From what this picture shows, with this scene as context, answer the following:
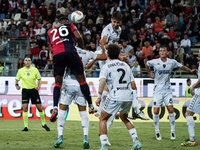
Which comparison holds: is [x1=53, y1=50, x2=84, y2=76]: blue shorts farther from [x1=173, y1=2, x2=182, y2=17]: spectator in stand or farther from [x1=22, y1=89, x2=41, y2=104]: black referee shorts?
[x1=173, y1=2, x2=182, y2=17]: spectator in stand

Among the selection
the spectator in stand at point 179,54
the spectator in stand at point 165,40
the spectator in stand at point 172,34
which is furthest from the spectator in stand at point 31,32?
the spectator in stand at point 179,54

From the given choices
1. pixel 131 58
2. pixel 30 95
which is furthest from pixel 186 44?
pixel 30 95

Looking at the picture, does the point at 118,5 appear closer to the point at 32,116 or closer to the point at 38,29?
the point at 38,29

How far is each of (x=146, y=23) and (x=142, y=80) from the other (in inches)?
205

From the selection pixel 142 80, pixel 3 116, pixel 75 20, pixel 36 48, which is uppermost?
pixel 75 20

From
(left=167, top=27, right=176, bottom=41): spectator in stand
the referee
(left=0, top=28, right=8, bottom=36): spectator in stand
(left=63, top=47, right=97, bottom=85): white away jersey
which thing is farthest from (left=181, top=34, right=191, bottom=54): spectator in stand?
(left=63, top=47, right=97, bottom=85): white away jersey

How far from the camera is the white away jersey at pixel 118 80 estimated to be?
7480 millimetres

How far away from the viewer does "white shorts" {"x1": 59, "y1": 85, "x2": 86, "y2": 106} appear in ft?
27.8

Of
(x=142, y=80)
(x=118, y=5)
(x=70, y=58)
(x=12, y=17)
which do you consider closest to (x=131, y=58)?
(x=142, y=80)

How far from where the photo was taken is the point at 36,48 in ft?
70.4

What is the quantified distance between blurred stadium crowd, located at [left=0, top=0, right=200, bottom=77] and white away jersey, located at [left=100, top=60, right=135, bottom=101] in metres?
11.1

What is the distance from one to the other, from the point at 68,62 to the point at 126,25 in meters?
14.6

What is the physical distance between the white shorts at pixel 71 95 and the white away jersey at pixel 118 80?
3.86ft

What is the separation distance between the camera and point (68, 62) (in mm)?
8258
